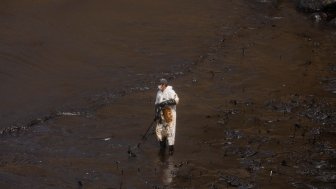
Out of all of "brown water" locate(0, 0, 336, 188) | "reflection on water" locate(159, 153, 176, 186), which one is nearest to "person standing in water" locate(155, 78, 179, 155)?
"reflection on water" locate(159, 153, 176, 186)

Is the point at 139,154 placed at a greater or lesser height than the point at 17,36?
lesser

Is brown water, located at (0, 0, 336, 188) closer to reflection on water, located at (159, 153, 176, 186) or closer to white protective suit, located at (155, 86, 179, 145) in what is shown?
reflection on water, located at (159, 153, 176, 186)

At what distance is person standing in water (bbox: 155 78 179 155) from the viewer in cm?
984

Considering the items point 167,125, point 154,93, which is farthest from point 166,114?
point 154,93

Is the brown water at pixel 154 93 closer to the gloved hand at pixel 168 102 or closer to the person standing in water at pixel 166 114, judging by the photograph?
the person standing in water at pixel 166 114

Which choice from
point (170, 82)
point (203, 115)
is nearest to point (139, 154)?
point (203, 115)

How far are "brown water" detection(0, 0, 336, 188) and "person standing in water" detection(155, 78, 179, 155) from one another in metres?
0.32

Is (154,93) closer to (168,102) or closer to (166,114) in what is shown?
(166,114)

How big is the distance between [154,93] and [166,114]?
318cm

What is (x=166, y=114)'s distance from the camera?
32.7 ft

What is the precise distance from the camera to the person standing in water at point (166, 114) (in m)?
9.84

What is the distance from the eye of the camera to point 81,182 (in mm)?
8617

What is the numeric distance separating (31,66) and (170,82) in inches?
137

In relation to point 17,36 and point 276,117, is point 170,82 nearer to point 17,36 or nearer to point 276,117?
point 276,117
